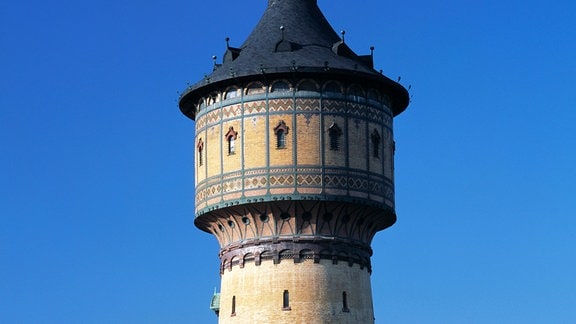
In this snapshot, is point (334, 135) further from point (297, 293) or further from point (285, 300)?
point (285, 300)

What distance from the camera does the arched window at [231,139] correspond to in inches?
2200

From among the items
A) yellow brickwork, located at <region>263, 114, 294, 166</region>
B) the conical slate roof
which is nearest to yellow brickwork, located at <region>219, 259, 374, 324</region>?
yellow brickwork, located at <region>263, 114, 294, 166</region>

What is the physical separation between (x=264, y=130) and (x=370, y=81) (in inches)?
162

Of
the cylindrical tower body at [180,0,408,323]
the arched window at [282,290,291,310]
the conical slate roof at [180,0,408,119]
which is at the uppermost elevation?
the conical slate roof at [180,0,408,119]

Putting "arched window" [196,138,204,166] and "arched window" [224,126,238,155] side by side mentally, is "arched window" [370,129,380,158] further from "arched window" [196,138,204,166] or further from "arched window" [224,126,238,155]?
"arched window" [196,138,204,166]

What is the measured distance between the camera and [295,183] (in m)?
54.6

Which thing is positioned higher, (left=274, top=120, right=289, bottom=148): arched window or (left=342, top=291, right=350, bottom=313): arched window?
(left=274, top=120, right=289, bottom=148): arched window

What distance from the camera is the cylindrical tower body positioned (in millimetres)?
54812

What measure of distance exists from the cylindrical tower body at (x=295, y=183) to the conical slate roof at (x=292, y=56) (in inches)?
3.0

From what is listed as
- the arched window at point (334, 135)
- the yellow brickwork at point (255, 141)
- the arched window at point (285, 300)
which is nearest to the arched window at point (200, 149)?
the yellow brickwork at point (255, 141)

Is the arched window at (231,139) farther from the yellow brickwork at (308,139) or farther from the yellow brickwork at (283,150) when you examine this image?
the yellow brickwork at (308,139)

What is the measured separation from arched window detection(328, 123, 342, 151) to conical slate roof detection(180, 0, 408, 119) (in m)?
1.79

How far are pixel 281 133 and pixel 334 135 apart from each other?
5.88 feet

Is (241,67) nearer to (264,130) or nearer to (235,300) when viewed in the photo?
(264,130)
